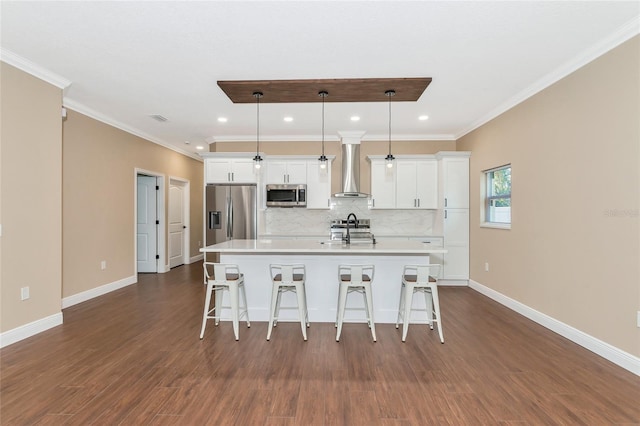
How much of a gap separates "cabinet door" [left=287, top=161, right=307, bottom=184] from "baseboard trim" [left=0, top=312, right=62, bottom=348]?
3.84 meters

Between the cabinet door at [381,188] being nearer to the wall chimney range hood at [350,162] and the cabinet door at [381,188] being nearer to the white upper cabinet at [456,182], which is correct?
the wall chimney range hood at [350,162]

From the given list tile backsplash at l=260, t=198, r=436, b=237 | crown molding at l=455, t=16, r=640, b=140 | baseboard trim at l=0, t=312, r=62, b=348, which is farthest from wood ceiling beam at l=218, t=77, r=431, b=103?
baseboard trim at l=0, t=312, r=62, b=348

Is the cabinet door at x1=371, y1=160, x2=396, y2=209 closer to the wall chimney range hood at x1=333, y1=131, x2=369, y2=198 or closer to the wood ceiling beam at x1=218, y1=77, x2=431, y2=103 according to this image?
the wall chimney range hood at x1=333, y1=131, x2=369, y2=198

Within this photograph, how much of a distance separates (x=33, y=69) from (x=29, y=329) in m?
2.66

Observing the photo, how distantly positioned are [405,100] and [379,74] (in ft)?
2.70

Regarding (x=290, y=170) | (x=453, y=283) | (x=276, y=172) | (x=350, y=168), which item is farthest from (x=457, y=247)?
(x=276, y=172)

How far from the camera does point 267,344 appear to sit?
301 centimetres

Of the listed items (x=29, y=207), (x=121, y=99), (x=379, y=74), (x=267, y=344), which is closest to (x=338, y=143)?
(x=379, y=74)

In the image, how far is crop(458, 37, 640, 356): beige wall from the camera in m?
2.52

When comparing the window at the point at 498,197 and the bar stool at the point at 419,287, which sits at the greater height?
the window at the point at 498,197

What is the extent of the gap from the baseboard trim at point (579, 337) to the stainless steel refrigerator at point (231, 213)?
165 inches

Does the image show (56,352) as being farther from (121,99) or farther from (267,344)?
(121,99)

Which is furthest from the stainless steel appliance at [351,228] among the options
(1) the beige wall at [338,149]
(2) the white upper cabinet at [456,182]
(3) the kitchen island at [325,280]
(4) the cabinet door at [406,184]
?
(3) the kitchen island at [325,280]

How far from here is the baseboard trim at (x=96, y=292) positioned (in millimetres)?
4152
